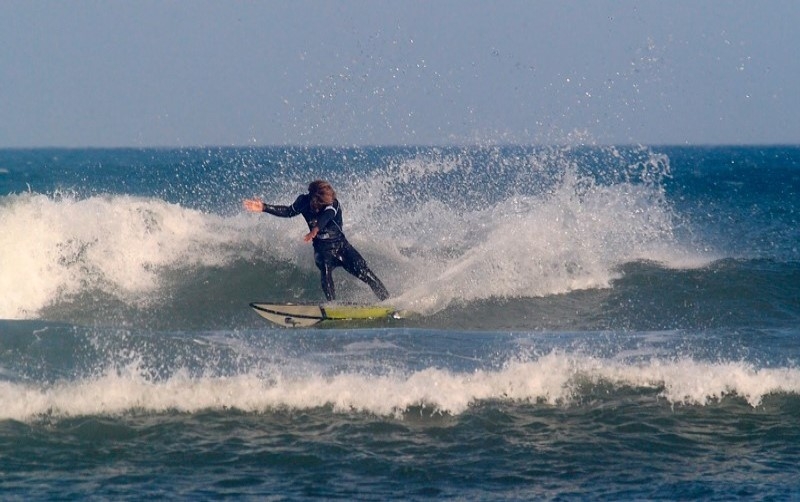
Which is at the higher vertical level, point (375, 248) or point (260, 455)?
point (375, 248)

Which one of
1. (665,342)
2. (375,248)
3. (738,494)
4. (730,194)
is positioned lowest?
(738,494)

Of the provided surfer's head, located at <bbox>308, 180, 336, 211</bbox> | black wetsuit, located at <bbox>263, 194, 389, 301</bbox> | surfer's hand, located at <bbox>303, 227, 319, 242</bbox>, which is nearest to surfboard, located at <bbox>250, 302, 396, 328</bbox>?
black wetsuit, located at <bbox>263, 194, 389, 301</bbox>

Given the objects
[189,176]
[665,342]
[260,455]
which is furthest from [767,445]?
[189,176]

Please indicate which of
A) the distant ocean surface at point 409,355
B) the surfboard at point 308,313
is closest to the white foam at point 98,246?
the distant ocean surface at point 409,355

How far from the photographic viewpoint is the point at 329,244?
1205 cm

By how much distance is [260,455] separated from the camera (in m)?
6.94

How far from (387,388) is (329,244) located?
13.6 feet

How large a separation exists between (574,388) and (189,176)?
4114 cm

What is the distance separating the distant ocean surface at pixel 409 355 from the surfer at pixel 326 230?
0.72 m

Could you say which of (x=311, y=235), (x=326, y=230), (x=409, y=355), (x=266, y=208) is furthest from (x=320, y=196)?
(x=409, y=355)

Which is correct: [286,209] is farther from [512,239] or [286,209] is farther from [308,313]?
[512,239]

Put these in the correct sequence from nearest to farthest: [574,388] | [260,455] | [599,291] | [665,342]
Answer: [260,455]
[574,388]
[665,342]
[599,291]

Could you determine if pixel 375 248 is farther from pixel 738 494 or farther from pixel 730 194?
pixel 730 194

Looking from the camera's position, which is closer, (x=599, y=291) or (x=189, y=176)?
(x=599, y=291)
